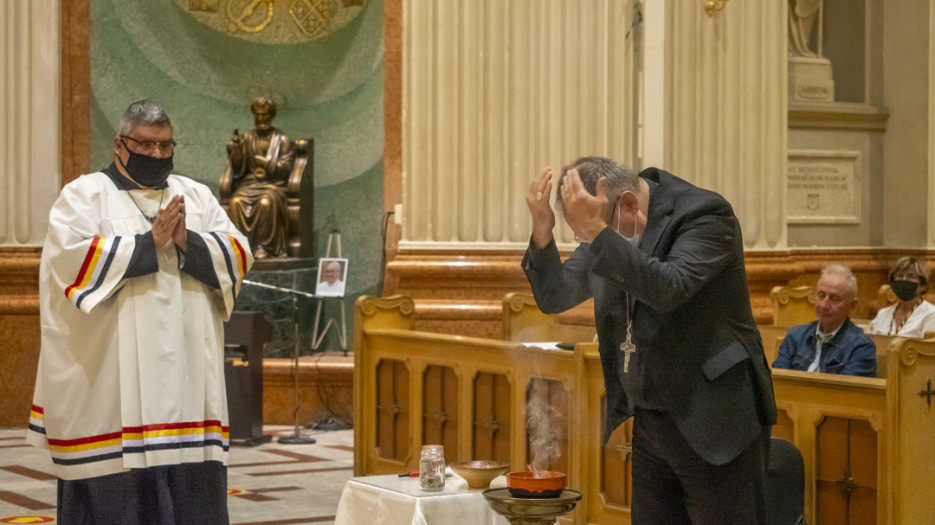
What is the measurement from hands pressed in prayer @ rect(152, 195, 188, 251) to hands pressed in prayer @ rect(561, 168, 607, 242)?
1939mm

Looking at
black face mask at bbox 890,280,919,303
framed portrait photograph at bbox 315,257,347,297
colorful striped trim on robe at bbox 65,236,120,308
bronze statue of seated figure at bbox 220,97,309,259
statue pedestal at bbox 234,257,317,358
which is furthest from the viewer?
bronze statue of seated figure at bbox 220,97,309,259

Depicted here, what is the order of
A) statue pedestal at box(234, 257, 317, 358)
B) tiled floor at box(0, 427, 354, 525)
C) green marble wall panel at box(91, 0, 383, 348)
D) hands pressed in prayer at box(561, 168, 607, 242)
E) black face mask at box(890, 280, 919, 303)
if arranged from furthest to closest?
green marble wall panel at box(91, 0, 383, 348), statue pedestal at box(234, 257, 317, 358), black face mask at box(890, 280, 919, 303), tiled floor at box(0, 427, 354, 525), hands pressed in prayer at box(561, 168, 607, 242)

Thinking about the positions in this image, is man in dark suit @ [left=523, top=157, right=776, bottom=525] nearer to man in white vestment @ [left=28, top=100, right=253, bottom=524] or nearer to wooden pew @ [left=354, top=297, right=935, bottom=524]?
wooden pew @ [left=354, top=297, right=935, bottom=524]

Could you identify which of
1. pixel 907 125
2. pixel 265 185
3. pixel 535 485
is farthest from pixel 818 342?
pixel 265 185

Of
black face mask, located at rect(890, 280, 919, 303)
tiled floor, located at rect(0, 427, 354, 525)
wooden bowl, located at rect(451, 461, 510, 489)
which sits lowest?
tiled floor, located at rect(0, 427, 354, 525)

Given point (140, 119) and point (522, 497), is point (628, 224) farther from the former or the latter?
point (140, 119)

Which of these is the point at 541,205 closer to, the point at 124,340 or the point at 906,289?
the point at 124,340

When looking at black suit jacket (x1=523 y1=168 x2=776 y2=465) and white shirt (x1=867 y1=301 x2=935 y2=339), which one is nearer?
black suit jacket (x1=523 y1=168 x2=776 y2=465)

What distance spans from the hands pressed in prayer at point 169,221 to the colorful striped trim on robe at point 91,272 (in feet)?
0.49

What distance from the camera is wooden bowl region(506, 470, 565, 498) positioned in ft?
12.5

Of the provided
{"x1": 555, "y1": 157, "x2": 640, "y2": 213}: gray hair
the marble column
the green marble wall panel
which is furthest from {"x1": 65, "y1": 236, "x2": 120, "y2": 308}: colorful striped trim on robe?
the green marble wall panel

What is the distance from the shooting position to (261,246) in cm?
1140

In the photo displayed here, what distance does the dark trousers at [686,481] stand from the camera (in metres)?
3.25

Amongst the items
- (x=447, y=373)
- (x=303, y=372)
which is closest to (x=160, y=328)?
(x=447, y=373)
